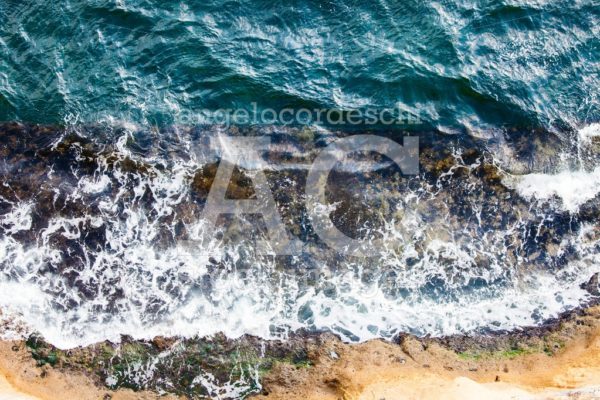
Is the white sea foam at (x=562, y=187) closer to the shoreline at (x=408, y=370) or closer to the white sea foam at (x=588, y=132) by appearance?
the white sea foam at (x=588, y=132)

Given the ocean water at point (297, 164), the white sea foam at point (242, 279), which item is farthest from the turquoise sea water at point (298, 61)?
the white sea foam at point (242, 279)

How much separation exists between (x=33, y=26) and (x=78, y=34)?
1029mm

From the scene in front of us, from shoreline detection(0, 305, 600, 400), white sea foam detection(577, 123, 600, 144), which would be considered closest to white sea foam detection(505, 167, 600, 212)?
white sea foam detection(577, 123, 600, 144)

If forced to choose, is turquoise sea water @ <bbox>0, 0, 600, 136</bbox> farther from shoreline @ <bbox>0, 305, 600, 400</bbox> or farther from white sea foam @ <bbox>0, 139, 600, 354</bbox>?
shoreline @ <bbox>0, 305, 600, 400</bbox>

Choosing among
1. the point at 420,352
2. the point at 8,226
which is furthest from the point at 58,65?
the point at 420,352

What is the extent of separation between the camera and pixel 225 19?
43.4 feet

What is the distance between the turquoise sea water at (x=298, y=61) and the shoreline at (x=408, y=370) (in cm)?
470

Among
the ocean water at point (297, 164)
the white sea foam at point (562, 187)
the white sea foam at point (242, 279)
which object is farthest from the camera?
the white sea foam at point (562, 187)

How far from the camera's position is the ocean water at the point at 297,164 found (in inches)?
425

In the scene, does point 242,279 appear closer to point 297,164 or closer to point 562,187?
point 297,164

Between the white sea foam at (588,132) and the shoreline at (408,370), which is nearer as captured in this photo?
the shoreline at (408,370)

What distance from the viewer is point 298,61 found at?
1294 cm

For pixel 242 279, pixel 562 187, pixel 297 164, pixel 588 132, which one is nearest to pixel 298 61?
pixel 297 164

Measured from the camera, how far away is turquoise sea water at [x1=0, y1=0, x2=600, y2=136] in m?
12.5
